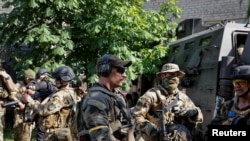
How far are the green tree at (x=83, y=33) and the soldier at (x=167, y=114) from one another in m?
4.38

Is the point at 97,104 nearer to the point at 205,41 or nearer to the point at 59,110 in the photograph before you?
the point at 59,110

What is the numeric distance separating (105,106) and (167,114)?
85.9 inches

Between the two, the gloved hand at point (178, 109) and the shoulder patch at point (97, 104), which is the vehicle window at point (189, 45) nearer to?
the gloved hand at point (178, 109)

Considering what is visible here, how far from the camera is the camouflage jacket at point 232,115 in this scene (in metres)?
4.20

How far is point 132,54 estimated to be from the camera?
1040 cm

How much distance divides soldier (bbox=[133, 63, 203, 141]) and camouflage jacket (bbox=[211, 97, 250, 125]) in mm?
610

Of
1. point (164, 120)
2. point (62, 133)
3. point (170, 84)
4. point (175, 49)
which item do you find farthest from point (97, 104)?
point (175, 49)

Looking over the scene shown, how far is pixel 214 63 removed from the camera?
661 centimetres

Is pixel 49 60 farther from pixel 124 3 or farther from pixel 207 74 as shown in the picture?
pixel 207 74

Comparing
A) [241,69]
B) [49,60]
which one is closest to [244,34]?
[241,69]

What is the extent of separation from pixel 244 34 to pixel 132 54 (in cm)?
385

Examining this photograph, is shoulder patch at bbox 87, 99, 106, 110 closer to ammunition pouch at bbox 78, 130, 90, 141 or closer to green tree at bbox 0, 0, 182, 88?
ammunition pouch at bbox 78, 130, 90, 141

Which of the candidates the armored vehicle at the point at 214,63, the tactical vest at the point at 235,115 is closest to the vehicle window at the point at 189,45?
the armored vehicle at the point at 214,63

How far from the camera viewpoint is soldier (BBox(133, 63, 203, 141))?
5.17 m
